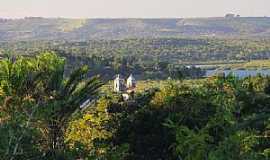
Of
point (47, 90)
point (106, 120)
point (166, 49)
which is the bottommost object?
point (166, 49)

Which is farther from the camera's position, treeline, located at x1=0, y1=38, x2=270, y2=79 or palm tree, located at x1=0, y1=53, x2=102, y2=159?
treeline, located at x1=0, y1=38, x2=270, y2=79

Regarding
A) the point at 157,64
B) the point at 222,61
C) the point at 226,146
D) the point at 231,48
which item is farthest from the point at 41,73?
the point at 231,48

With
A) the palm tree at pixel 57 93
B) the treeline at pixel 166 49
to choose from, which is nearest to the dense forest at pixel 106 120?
the palm tree at pixel 57 93

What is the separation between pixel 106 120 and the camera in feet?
69.1

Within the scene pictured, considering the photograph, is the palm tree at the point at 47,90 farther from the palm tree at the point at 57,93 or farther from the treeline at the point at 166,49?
the treeline at the point at 166,49

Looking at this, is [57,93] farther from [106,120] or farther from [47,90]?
[106,120]

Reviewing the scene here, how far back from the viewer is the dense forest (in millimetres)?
15562

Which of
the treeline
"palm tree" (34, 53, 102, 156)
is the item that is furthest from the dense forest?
the treeline

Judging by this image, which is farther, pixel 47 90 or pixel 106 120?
pixel 106 120

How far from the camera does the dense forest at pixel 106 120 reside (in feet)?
51.1

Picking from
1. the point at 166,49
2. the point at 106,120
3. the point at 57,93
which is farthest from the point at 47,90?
the point at 166,49

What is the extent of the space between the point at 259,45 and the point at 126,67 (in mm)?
88877

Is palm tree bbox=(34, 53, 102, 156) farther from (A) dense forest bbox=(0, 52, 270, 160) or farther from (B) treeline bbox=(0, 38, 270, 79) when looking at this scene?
(B) treeline bbox=(0, 38, 270, 79)

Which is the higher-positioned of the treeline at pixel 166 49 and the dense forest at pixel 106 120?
the dense forest at pixel 106 120
